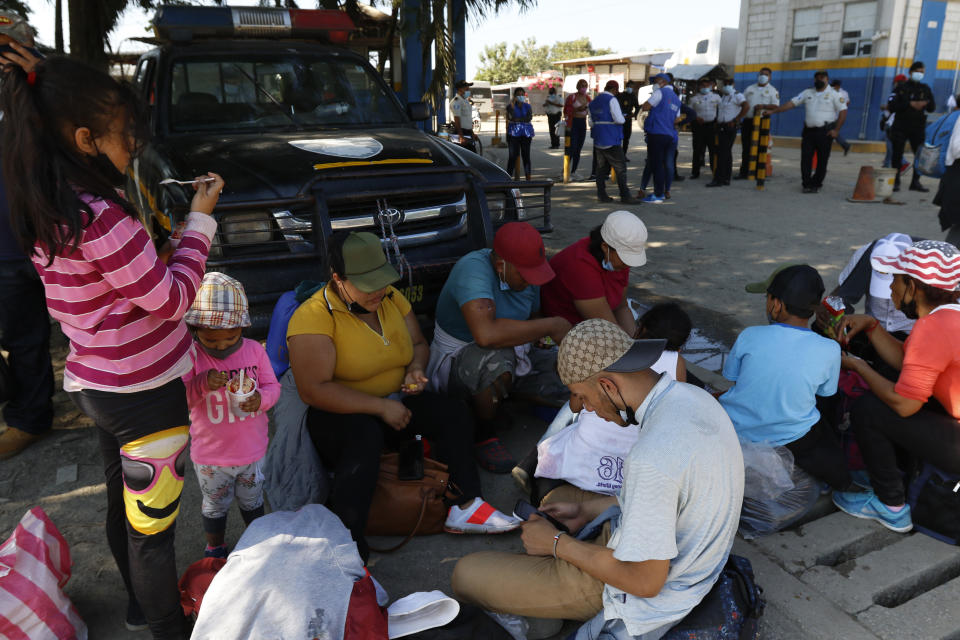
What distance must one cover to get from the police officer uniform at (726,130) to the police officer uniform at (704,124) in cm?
13

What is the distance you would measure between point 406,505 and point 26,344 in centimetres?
230

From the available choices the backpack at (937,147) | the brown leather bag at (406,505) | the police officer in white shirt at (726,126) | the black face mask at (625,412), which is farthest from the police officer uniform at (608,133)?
the black face mask at (625,412)

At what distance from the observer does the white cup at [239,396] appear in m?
2.51

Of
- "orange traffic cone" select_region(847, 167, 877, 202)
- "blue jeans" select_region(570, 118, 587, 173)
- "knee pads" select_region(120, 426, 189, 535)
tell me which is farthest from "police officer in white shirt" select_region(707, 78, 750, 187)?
"knee pads" select_region(120, 426, 189, 535)

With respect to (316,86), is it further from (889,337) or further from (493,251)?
(889,337)

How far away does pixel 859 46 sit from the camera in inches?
802

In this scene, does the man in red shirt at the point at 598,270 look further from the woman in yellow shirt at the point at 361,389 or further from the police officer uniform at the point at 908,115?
the police officer uniform at the point at 908,115

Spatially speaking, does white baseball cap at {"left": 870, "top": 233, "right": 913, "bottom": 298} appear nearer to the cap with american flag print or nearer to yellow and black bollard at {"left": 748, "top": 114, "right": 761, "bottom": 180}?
the cap with american flag print

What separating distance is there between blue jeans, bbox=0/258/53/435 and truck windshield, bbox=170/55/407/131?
6.01 feet

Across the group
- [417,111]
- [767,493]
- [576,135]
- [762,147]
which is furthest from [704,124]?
[767,493]

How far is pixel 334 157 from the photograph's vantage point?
446 centimetres

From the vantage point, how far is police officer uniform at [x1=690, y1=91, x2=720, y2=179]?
1227 cm

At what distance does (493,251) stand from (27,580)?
7.92ft

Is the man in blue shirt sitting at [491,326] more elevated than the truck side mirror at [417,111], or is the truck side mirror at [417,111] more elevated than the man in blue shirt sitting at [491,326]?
the truck side mirror at [417,111]
